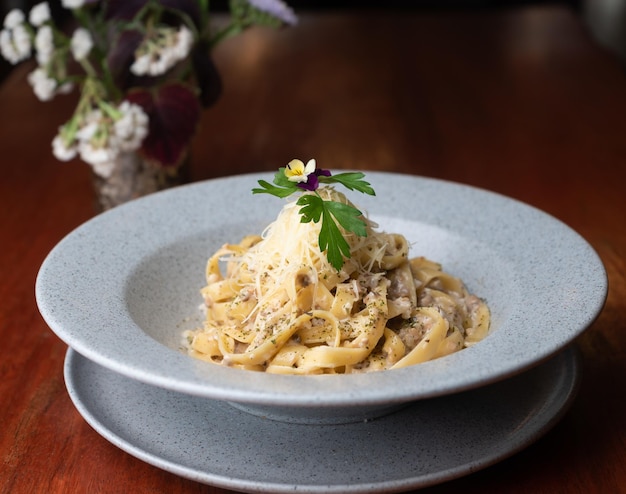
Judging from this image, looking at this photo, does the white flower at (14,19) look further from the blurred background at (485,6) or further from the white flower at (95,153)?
the blurred background at (485,6)

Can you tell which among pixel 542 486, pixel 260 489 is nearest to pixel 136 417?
pixel 260 489

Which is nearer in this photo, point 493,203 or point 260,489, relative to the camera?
point 260,489

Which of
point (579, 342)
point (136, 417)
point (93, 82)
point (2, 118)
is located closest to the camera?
point (136, 417)

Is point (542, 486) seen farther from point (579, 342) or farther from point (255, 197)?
point (255, 197)

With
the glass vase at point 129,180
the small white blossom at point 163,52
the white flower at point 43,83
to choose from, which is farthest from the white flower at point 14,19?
the glass vase at point 129,180

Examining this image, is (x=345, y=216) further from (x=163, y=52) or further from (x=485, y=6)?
(x=485, y=6)

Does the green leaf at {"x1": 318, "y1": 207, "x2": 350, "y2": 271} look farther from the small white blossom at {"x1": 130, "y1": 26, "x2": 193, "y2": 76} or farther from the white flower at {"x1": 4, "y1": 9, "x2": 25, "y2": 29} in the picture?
the white flower at {"x1": 4, "y1": 9, "x2": 25, "y2": 29}
